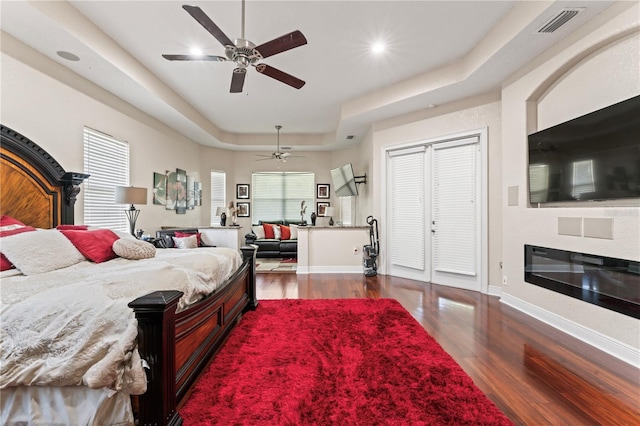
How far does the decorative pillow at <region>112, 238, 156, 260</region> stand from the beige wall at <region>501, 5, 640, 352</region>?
12.4 ft

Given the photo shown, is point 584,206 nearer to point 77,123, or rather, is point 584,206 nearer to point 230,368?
point 230,368

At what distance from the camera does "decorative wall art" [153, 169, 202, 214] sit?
510 centimetres

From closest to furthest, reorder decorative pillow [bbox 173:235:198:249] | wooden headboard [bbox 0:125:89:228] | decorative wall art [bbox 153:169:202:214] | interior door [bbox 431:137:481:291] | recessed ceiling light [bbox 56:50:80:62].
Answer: wooden headboard [bbox 0:125:89:228] → recessed ceiling light [bbox 56:50:80:62] → interior door [bbox 431:137:481:291] → decorative pillow [bbox 173:235:198:249] → decorative wall art [bbox 153:169:202:214]

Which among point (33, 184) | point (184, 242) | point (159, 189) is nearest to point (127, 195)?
point (33, 184)

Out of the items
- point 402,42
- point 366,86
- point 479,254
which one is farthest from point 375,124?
point 479,254

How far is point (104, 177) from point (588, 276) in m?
5.58

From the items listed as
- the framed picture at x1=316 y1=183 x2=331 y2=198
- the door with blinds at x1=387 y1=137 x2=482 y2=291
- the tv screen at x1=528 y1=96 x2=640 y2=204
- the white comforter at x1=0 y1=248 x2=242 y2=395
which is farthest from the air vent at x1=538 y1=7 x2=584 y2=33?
the framed picture at x1=316 y1=183 x2=331 y2=198

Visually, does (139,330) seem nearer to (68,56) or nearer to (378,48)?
(68,56)

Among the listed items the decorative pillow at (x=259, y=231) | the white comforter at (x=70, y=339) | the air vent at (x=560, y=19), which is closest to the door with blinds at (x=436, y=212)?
the air vent at (x=560, y=19)

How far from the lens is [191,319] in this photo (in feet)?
5.31

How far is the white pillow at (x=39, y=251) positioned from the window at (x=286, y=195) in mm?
5941

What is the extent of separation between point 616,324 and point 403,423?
2048 mm

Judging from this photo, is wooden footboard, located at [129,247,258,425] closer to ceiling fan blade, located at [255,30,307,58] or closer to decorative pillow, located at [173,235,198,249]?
ceiling fan blade, located at [255,30,307,58]

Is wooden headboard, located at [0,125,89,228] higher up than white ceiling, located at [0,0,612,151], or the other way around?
white ceiling, located at [0,0,612,151]
